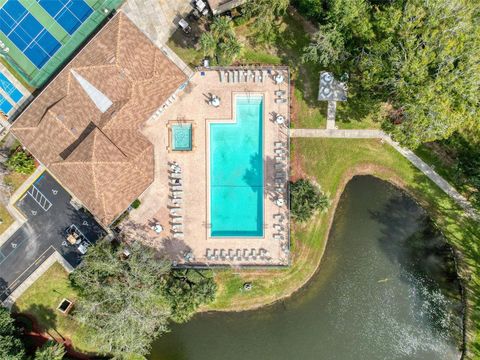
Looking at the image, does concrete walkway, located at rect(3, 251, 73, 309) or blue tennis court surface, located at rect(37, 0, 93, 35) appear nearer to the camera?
blue tennis court surface, located at rect(37, 0, 93, 35)

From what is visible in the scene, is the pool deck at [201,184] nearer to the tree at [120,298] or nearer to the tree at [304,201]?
the tree at [304,201]

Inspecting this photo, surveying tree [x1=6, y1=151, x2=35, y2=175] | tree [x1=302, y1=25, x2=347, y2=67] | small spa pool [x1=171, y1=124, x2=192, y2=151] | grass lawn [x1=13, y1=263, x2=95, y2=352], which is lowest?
grass lawn [x1=13, y1=263, x2=95, y2=352]

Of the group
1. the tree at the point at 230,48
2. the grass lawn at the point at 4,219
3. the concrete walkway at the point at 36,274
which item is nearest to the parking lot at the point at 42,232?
the concrete walkway at the point at 36,274

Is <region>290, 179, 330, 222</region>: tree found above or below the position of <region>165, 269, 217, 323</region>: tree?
above

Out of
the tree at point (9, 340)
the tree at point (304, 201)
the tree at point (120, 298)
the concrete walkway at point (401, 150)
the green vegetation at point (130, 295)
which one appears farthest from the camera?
the concrete walkway at point (401, 150)

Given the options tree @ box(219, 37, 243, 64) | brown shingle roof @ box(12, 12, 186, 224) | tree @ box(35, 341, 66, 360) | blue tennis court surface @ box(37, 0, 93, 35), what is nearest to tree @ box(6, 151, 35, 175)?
brown shingle roof @ box(12, 12, 186, 224)

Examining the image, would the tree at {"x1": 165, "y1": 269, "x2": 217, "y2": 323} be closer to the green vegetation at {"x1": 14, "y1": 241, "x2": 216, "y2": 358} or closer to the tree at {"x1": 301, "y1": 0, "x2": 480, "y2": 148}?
the green vegetation at {"x1": 14, "y1": 241, "x2": 216, "y2": 358}
